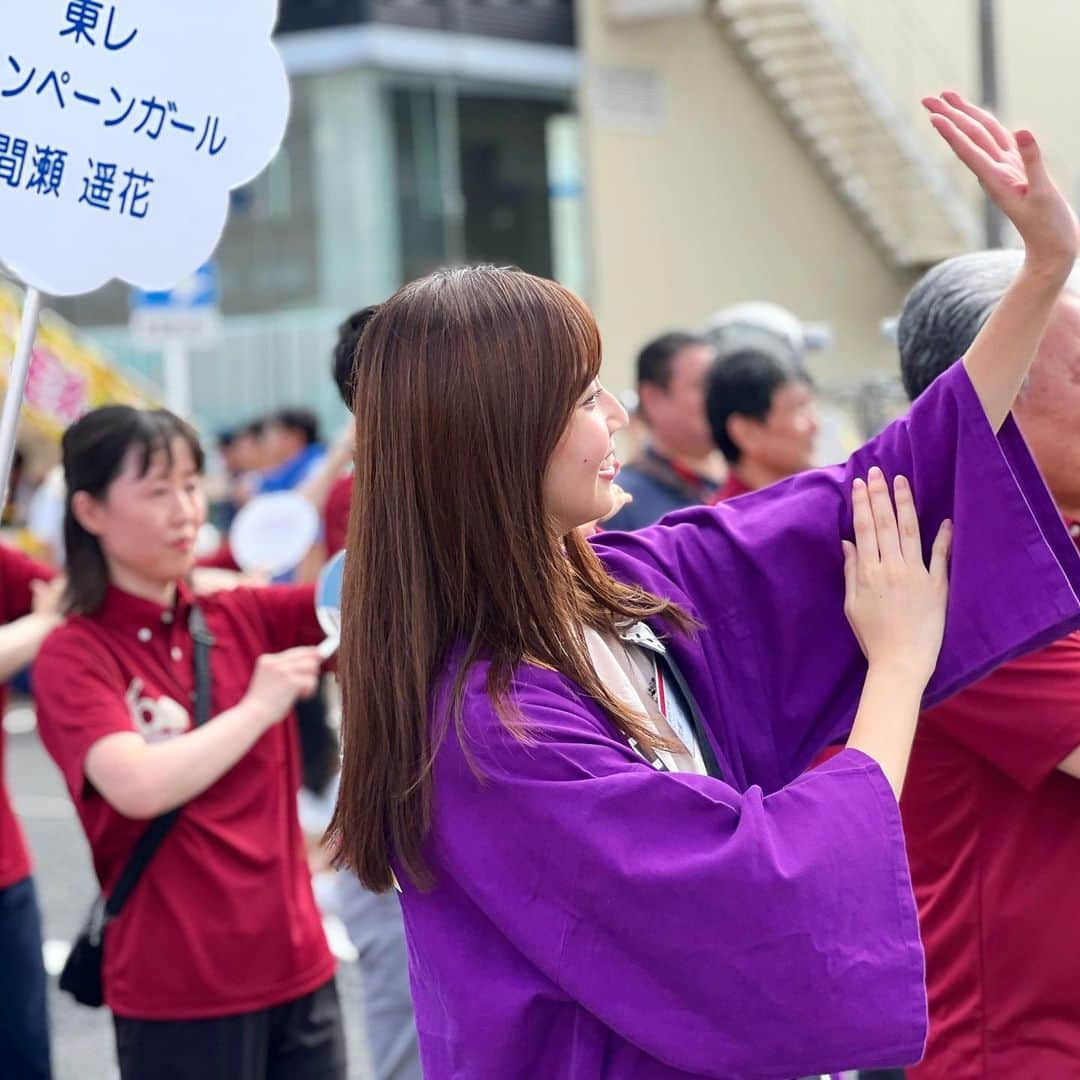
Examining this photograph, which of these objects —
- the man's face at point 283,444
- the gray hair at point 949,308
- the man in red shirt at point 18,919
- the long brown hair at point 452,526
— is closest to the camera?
the long brown hair at point 452,526

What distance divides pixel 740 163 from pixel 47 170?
13965mm

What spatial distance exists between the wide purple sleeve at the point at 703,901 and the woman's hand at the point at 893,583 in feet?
0.58

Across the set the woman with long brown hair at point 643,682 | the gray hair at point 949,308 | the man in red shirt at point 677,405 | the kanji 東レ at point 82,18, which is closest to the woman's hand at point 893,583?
the woman with long brown hair at point 643,682

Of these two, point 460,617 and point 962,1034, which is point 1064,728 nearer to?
point 962,1034

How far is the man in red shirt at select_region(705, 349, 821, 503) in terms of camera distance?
15.1ft

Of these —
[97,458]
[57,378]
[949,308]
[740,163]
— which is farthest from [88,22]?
[740,163]

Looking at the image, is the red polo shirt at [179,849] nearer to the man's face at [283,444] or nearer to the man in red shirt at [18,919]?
the man in red shirt at [18,919]

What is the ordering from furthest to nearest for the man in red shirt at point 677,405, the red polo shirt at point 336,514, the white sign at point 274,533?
the man in red shirt at point 677,405
the red polo shirt at point 336,514
the white sign at point 274,533

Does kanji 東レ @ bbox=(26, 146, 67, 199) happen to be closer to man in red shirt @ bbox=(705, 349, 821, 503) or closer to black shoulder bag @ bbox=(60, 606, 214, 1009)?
black shoulder bag @ bbox=(60, 606, 214, 1009)

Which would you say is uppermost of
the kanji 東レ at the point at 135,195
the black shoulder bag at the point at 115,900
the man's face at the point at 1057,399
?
the kanji 東レ at the point at 135,195

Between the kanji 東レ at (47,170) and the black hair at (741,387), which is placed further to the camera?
the black hair at (741,387)

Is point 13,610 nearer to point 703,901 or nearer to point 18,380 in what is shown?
point 18,380

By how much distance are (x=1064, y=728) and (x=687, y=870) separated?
2.11 ft

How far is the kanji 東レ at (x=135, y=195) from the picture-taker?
248 centimetres
